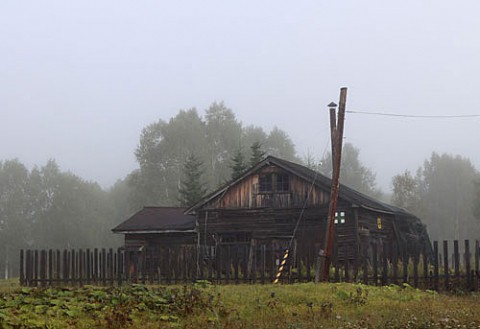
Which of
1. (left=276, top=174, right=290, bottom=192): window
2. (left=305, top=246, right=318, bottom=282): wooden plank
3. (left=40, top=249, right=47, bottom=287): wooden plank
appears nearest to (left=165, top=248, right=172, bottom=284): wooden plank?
(left=305, top=246, right=318, bottom=282): wooden plank

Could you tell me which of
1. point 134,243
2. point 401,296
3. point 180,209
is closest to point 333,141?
point 401,296

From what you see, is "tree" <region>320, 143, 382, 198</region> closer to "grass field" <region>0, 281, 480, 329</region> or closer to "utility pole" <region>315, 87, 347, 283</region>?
"utility pole" <region>315, 87, 347, 283</region>

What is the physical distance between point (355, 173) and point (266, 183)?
60169mm

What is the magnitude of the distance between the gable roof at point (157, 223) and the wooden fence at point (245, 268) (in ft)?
41.0

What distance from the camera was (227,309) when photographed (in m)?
15.1

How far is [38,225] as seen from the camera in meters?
86.2

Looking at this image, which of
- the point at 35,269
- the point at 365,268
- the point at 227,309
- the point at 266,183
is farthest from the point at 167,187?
the point at 227,309

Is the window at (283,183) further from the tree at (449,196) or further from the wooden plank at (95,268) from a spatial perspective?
the tree at (449,196)

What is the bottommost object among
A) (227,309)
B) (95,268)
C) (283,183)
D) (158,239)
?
(227,309)

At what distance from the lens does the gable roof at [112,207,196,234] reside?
40384 millimetres

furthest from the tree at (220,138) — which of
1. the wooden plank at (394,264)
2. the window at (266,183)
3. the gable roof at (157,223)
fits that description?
the wooden plank at (394,264)

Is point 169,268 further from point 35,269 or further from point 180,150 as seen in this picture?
point 180,150

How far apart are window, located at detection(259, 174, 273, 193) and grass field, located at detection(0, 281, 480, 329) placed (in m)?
20.0

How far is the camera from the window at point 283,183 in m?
37.3
